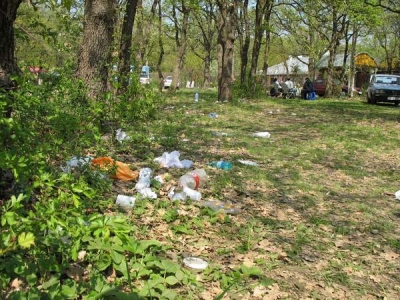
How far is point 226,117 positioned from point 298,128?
2.14 meters

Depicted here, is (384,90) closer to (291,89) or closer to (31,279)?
(291,89)

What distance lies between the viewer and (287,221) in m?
4.14

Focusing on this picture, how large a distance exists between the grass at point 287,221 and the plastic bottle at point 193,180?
0.11m

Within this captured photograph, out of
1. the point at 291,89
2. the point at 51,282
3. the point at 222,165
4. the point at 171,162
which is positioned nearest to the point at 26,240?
the point at 51,282

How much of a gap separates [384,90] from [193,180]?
20.2 meters

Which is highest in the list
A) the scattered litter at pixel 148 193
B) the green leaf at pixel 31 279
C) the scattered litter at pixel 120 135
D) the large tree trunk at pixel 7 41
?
the large tree trunk at pixel 7 41

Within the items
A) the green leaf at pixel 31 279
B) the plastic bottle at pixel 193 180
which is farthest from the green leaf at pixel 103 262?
the plastic bottle at pixel 193 180

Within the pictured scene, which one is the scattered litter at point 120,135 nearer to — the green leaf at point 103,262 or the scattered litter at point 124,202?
the scattered litter at point 124,202

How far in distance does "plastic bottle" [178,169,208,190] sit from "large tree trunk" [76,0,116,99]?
229 centimetres

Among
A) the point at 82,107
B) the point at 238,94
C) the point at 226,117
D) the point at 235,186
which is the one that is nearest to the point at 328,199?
the point at 235,186

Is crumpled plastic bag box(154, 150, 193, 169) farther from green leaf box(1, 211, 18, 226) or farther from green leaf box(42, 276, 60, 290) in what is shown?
green leaf box(1, 211, 18, 226)

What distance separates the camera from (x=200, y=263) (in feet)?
10.2

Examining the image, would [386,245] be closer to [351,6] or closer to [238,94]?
[238,94]

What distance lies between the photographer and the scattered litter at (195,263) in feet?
10.0
